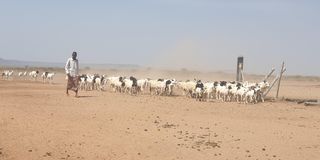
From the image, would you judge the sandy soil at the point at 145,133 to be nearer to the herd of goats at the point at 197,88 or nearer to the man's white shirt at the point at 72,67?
the man's white shirt at the point at 72,67

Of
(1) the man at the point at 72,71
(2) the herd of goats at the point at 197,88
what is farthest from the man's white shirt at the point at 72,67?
(2) the herd of goats at the point at 197,88

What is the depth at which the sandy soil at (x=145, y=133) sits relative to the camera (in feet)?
40.5

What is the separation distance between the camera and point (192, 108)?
21344 mm

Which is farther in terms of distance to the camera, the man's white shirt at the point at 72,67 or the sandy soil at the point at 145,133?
the man's white shirt at the point at 72,67

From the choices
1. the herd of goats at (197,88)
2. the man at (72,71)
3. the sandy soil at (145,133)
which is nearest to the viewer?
the sandy soil at (145,133)

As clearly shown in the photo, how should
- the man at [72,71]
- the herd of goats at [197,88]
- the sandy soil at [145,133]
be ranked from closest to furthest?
1. the sandy soil at [145,133]
2. the man at [72,71]
3. the herd of goats at [197,88]

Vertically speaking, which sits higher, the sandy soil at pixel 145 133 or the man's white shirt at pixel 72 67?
the man's white shirt at pixel 72 67

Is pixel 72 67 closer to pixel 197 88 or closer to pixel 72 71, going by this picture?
pixel 72 71

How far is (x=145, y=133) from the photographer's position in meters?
14.5

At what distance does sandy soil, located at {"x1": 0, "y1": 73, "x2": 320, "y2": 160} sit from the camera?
1235 cm

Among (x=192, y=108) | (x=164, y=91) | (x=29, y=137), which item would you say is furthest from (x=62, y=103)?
(x=164, y=91)

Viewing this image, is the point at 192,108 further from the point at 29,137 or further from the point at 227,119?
the point at 29,137

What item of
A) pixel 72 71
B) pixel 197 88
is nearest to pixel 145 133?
pixel 72 71

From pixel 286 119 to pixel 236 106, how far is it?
4.43 meters
